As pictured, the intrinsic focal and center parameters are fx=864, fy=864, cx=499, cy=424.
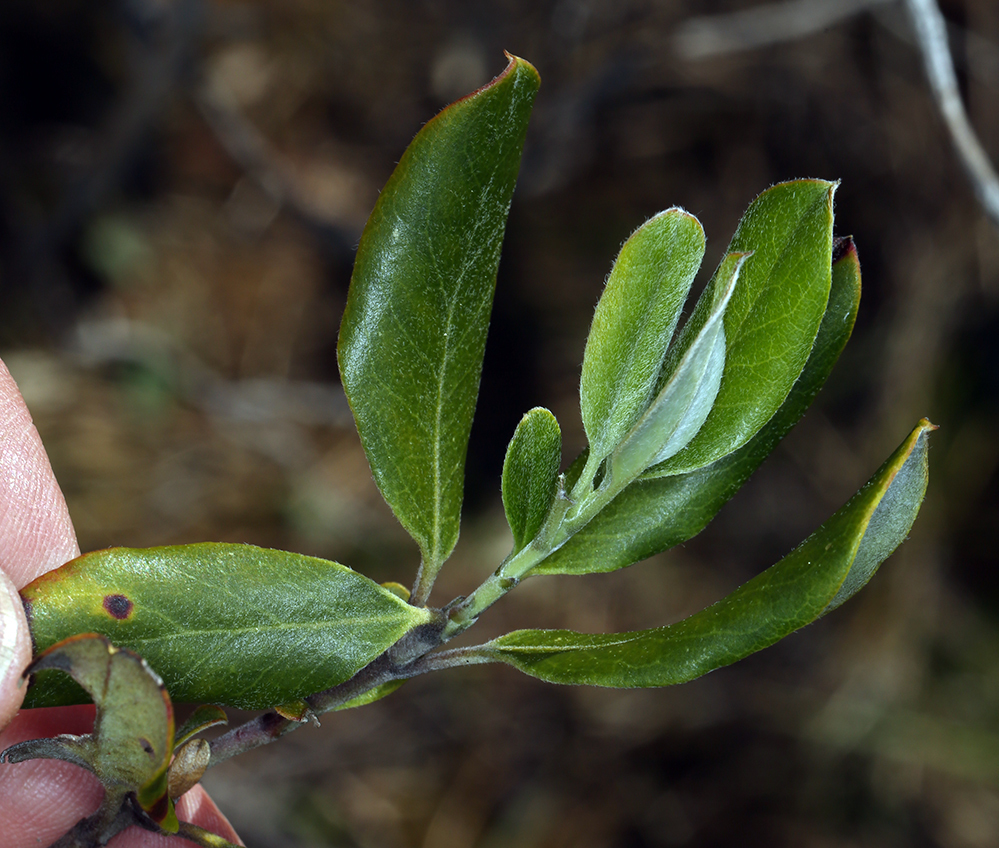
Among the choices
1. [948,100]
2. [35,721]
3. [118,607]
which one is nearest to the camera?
[118,607]

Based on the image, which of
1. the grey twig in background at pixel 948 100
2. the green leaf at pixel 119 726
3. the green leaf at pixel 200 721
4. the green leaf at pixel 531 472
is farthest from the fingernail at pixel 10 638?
the grey twig in background at pixel 948 100

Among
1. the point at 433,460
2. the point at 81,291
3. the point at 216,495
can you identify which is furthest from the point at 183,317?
the point at 433,460

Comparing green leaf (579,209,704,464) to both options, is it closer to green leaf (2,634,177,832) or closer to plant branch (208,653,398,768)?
plant branch (208,653,398,768)

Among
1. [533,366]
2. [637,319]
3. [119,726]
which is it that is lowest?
[533,366]

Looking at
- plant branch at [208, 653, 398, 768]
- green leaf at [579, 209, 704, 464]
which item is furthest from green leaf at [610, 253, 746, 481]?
plant branch at [208, 653, 398, 768]

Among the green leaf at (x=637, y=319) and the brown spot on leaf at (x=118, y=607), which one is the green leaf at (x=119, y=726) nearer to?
the brown spot on leaf at (x=118, y=607)

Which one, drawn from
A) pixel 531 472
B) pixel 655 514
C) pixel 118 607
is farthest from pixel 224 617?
pixel 655 514

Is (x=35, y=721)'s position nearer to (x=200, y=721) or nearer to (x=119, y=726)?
(x=200, y=721)
